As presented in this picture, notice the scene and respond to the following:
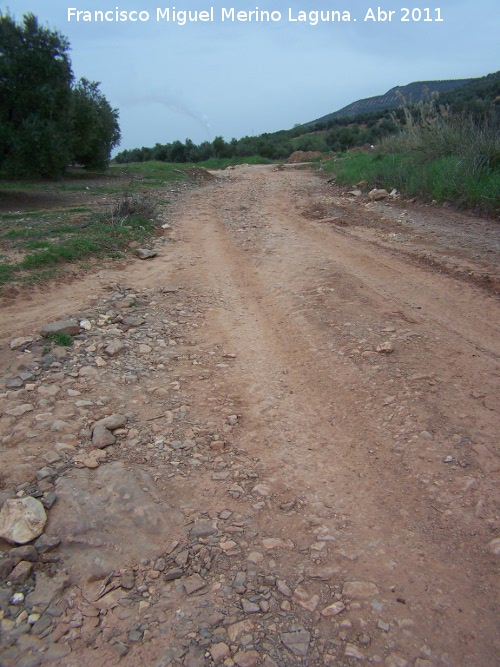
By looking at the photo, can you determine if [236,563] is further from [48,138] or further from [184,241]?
[48,138]

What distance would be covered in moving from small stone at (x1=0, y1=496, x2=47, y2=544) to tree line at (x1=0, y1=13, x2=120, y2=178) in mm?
10787

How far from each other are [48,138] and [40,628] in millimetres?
11827

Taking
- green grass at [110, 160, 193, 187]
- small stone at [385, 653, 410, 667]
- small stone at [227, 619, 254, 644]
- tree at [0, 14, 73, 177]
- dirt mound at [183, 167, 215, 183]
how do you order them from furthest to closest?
dirt mound at [183, 167, 215, 183]
green grass at [110, 160, 193, 187]
tree at [0, 14, 73, 177]
small stone at [227, 619, 254, 644]
small stone at [385, 653, 410, 667]

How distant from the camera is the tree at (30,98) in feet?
37.2

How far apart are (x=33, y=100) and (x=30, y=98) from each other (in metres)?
0.09

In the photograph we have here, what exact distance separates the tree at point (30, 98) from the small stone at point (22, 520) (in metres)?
10.8

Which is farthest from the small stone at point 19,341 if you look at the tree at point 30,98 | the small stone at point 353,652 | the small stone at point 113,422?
the tree at point 30,98

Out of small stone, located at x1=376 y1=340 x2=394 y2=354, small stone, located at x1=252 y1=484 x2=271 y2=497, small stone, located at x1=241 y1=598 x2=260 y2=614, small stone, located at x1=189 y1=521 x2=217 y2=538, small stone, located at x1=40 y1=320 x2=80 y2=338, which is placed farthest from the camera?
small stone, located at x1=40 y1=320 x2=80 y2=338

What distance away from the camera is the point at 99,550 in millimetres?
2287

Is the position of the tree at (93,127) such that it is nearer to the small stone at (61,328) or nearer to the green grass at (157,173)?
the green grass at (157,173)

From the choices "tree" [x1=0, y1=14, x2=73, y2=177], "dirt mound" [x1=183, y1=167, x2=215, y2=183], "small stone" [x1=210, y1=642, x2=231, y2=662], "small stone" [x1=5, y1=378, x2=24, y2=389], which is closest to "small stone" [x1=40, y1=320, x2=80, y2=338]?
"small stone" [x1=5, y1=378, x2=24, y2=389]

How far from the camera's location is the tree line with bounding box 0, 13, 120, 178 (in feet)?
37.2

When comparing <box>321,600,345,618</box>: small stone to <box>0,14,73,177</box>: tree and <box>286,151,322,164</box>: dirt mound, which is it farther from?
<box>286,151,322,164</box>: dirt mound

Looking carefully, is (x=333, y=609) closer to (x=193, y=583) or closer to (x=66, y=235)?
(x=193, y=583)
